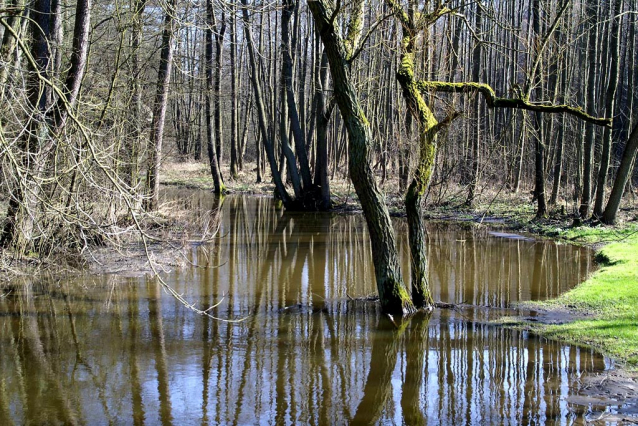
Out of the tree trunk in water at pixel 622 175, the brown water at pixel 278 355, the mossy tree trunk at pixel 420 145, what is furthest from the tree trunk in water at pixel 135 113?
the tree trunk in water at pixel 622 175

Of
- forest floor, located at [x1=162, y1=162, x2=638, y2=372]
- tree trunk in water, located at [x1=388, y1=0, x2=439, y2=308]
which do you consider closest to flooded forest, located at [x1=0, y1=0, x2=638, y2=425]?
tree trunk in water, located at [x1=388, y1=0, x2=439, y2=308]

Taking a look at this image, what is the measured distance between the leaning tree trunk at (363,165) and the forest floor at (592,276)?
1.54 metres

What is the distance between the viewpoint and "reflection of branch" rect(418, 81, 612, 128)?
338 inches

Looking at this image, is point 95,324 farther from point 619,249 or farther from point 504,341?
point 619,249

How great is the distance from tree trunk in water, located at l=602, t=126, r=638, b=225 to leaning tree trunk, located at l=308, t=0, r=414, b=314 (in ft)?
33.2

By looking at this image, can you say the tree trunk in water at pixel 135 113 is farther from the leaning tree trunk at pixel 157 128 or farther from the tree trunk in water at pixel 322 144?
the tree trunk in water at pixel 322 144

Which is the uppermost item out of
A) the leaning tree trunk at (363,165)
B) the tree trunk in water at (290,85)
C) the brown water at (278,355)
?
the tree trunk in water at (290,85)

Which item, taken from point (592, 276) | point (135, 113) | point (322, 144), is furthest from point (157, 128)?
point (592, 276)

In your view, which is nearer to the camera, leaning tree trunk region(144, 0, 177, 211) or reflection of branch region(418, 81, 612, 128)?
reflection of branch region(418, 81, 612, 128)

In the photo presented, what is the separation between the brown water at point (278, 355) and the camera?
6.04 m

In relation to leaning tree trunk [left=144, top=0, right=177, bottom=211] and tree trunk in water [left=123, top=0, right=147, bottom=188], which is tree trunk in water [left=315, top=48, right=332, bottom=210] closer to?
leaning tree trunk [left=144, top=0, right=177, bottom=211]

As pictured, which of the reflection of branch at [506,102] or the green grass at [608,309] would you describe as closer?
the green grass at [608,309]

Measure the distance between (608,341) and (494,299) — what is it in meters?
2.89

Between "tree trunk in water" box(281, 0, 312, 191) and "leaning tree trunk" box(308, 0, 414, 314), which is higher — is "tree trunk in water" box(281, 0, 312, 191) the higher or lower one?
the higher one
